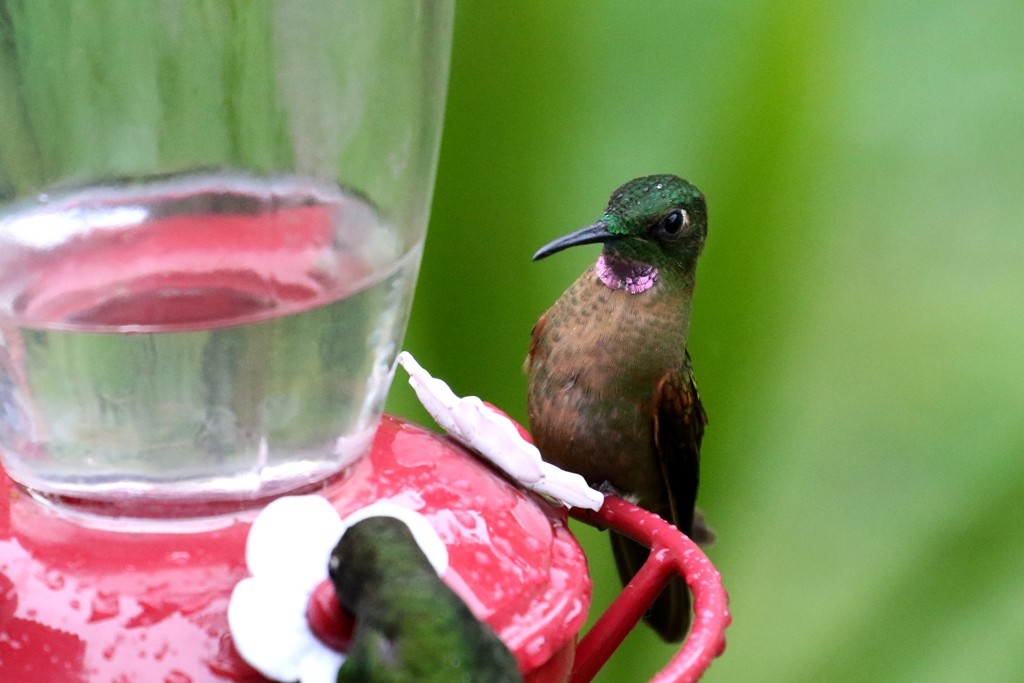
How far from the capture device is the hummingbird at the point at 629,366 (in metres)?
1.43

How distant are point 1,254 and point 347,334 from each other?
275 mm

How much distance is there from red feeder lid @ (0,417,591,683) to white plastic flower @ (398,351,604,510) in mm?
26

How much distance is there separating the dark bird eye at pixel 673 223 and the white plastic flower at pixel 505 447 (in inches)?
20.4

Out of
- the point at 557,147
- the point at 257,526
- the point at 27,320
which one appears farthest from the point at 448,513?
the point at 557,147

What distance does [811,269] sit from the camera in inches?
Answer: 62.6

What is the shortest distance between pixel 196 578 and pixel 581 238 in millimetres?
680

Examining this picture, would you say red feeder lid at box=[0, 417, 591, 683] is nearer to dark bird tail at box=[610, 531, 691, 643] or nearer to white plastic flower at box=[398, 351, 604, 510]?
white plastic flower at box=[398, 351, 604, 510]

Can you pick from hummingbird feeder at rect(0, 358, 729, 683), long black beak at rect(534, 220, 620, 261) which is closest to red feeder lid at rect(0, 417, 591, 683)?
hummingbird feeder at rect(0, 358, 729, 683)

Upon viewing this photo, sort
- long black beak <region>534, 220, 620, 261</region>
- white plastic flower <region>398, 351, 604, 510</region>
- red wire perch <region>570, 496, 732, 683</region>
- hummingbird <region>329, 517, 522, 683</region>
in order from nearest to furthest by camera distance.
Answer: hummingbird <region>329, 517, 522, 683</region> < red wire perch <region>570, 496, 732, 683</region> < white plastic flower <region>398, 351, 604, 510</region> < long black beak <region>534, 220, 620, 261</region>

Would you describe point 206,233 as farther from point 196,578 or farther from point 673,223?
point 673,223

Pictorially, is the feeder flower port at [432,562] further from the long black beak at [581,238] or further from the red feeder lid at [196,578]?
the long black beak at [581,238]

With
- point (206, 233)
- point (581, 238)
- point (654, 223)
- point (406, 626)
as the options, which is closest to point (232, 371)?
point (206, 233)

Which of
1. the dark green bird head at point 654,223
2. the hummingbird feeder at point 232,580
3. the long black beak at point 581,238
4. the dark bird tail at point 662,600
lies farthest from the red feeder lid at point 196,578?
the dark bird tail at point 662,600

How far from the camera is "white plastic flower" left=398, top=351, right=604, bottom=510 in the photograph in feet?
2.93
